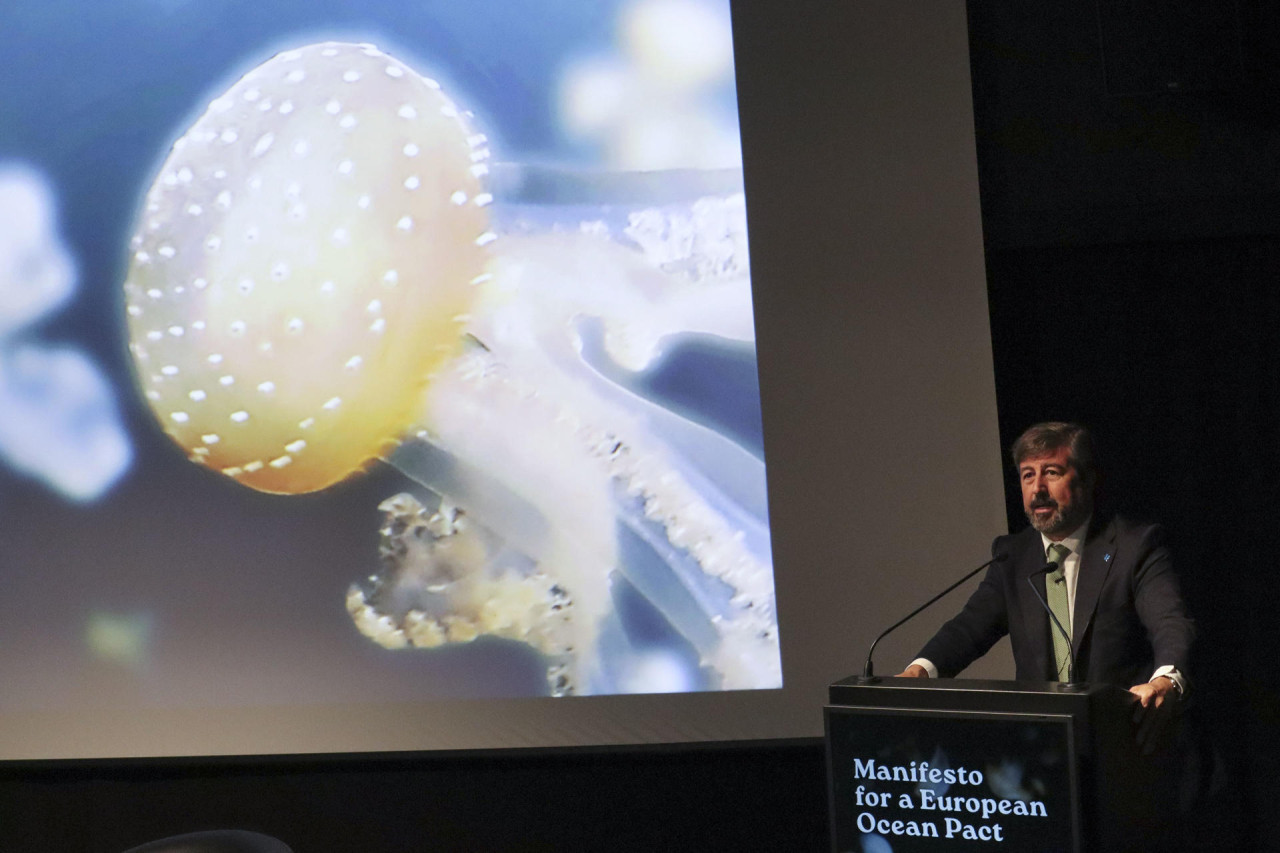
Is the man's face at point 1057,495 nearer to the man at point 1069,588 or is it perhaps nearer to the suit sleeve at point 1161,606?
the man at point 1069,588

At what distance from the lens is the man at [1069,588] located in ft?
6.57

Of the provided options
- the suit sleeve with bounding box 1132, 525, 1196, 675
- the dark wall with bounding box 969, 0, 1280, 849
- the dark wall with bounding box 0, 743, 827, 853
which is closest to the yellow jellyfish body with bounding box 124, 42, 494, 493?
the dark wall with bounding box 0, 743, 827, 853

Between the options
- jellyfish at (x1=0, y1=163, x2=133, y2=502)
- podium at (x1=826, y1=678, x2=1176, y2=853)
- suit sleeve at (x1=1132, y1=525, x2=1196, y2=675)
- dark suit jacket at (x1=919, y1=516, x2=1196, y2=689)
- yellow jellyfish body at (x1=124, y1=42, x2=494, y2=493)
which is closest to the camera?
podium at (x1=826, y1=678, x2=1176, y2=853)

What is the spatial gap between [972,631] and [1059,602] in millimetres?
165

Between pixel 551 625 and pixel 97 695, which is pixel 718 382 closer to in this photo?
pixel 551 625

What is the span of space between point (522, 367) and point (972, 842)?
1791 millimetres

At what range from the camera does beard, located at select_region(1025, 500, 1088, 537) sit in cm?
204

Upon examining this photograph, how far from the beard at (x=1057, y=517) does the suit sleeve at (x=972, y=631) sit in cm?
13

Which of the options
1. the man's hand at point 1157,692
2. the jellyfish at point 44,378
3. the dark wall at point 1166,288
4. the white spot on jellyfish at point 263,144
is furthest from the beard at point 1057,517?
the jellyfish at point 44,378

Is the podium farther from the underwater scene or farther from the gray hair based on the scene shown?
the underwater scene

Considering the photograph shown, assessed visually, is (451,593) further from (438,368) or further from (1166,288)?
(1166,288)

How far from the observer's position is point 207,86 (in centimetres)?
322

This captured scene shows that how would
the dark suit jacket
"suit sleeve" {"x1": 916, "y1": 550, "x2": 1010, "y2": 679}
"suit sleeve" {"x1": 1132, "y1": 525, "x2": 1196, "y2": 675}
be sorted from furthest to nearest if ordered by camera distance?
1. "suit sleeve" {"x1": 916, "y1": 550, "x2": 1010, "y2": 679}
2. the dark suit jacket
3. "suit sleeve" {"x1": 1132, "y1": 525, "x2": 1196, "y2": 675}

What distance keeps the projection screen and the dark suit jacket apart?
31.2 inches
